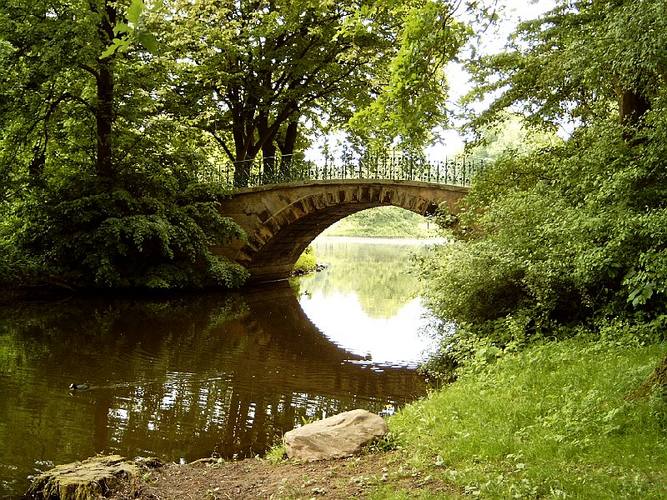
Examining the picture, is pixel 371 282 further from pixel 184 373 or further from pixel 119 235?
pixel 184 373

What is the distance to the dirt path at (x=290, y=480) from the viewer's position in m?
4.38

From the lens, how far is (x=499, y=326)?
8422mm

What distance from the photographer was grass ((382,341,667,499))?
3.87 metres

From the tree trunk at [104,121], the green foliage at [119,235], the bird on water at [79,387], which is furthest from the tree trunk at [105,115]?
the bird on water at [79,387]

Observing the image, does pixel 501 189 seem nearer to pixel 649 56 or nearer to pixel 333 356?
pixel 333 356

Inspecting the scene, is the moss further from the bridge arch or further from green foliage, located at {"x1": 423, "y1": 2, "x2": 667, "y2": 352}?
the bridge arch

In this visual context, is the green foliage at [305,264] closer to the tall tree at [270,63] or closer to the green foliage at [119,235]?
the tall tree at [270,63]

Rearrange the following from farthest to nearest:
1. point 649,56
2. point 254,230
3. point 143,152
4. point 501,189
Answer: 1. point 254,230
2. point 143,152
3. point 501,189
4. point 649,56

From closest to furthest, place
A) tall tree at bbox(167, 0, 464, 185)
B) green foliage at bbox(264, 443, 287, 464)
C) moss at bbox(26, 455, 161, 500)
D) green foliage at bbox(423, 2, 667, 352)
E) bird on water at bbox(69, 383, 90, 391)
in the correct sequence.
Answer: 1. moss at bbox(26, 455, 161, 500)
2. green foliage at bbox(264, 443, 287, 464)
3. green foliage at bbox(423, 2, 667, 352)
4. bird on water at bbox(69, 383, 90, 391)
5. tall tree at bbox(167, 0, 464, 185)

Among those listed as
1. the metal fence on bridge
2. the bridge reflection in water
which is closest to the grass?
the bridge reflection in water

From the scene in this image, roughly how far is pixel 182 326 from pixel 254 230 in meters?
6.88

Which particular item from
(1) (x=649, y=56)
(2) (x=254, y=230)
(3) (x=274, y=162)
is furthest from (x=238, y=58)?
(1) (x=649, y=56)

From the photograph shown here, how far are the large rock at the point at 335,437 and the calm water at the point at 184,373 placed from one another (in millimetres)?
1351

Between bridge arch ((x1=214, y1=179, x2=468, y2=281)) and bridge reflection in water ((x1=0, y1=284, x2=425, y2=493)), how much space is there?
533cm
